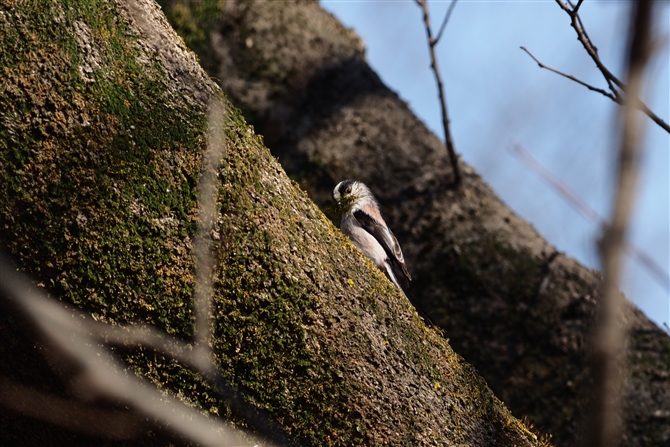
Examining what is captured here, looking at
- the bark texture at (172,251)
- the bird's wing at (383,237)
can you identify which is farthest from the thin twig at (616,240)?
the bird's wing at (383,237)

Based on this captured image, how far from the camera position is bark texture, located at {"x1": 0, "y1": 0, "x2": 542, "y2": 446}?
1.63 metres

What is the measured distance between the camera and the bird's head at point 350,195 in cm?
388

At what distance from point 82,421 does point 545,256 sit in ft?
11.4

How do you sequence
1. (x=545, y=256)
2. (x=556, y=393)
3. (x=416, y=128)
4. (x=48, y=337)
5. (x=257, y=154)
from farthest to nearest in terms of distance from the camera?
(x=416, y=128)
(x=545, y=256)
(x=556, y=393)
(x=257, y=154)
(x=48, y=337)

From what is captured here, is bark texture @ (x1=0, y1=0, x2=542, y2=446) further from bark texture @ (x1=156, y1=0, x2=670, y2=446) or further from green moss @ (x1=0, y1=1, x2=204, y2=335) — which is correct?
bark texture @ (x1=156, y1=0, x2=670, y2=446)

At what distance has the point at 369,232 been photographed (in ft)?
12.5

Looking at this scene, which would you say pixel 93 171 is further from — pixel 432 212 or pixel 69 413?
pixel 432 212

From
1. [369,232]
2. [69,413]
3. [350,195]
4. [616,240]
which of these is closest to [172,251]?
[69,413]

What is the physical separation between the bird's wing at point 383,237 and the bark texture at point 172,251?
1669 millimetres

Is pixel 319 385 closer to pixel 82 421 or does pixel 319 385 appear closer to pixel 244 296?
pixel 244 296

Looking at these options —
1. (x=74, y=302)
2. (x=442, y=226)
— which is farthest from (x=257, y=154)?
(x=442, y=226)

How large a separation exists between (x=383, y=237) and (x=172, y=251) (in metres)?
2.23

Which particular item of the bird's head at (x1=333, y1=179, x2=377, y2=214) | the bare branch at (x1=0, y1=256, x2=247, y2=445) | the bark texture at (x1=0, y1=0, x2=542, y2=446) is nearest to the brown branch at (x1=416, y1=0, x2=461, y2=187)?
the bird's head at (x1=333, y1=179, x2=377, y2=214)

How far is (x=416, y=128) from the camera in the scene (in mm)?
4895
